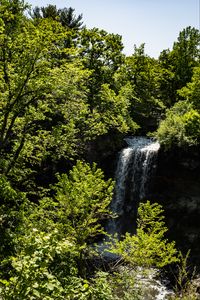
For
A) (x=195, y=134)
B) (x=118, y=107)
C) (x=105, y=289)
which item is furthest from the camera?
(x=195, y=134)

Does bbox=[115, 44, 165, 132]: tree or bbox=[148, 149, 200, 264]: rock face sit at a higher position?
bbox=[115, 44, 165, 132]: tree

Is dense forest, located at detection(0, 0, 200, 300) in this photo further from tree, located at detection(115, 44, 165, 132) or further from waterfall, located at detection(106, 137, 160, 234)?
waterfall, located at detection(106, 137, 160, 234)

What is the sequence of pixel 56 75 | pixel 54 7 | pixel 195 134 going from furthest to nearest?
1. pixel 54 7
2. pixel 195 134
3. pixel 56 75

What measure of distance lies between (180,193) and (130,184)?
3.98 meters

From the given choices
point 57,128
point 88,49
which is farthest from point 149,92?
point 57,128

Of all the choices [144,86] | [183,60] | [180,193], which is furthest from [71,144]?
[183,60]

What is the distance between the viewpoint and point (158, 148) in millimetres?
24172

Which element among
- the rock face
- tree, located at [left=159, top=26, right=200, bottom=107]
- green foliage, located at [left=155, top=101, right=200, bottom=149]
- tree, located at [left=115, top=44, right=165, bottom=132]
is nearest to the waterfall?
the rock face

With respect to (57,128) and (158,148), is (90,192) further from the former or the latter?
(158,148)

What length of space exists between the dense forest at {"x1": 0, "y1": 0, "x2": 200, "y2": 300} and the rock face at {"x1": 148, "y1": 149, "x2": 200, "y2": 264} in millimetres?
1029

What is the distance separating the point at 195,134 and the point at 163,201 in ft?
17.8

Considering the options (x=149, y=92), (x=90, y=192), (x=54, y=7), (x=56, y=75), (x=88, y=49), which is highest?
(x=54, y=7)

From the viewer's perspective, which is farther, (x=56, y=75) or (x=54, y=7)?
(x=54, y=7)

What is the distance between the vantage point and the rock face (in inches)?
846
